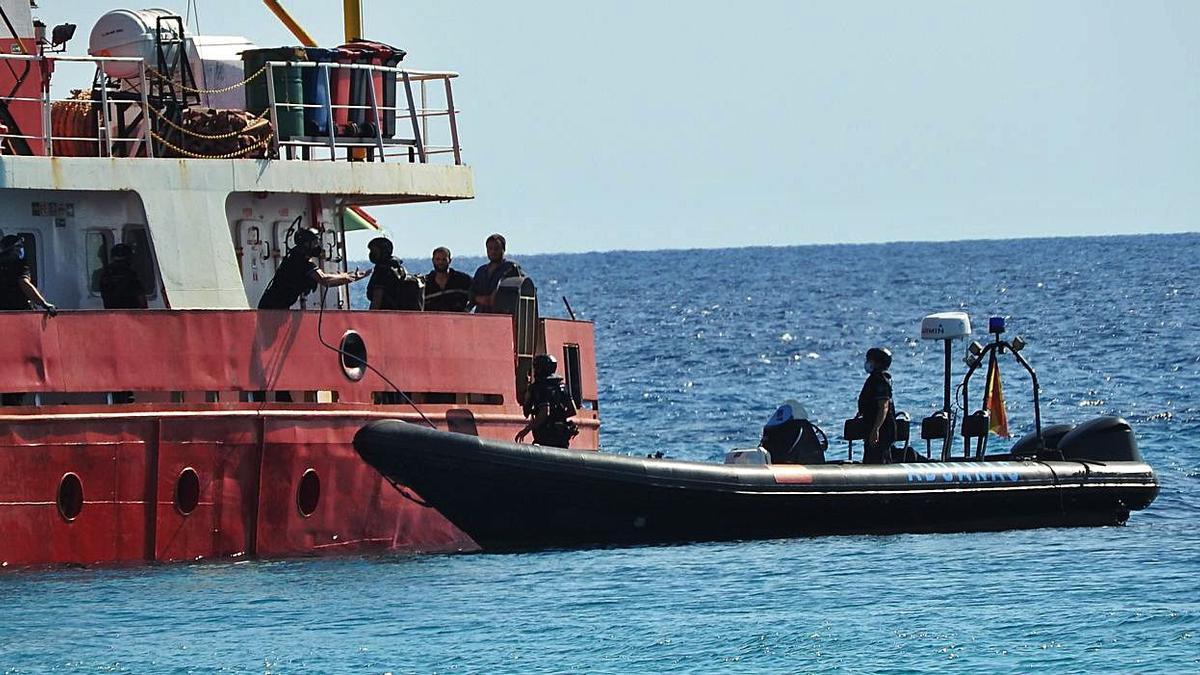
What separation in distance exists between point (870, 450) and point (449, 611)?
606 centimetres

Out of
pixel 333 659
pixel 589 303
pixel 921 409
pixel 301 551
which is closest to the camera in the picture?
pixel 333 659

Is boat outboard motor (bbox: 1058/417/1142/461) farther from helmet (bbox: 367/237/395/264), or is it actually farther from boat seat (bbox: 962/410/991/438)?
helmet (bbox: 367/237/395/264)

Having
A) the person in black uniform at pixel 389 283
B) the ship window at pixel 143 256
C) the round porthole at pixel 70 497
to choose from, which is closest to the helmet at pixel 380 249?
the person in black uniform at pixel 389 283

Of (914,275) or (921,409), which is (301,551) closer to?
(921,409)

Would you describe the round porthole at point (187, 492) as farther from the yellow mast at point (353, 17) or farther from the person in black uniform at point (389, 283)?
the yellow mast at point (353, 17)

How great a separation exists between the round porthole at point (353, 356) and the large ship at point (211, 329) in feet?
0.05

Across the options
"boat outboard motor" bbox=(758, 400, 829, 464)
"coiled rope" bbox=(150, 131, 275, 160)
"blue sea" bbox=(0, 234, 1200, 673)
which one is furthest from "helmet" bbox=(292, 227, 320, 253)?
"boat outboard motor" bbox=(758, 400, 829, 464)

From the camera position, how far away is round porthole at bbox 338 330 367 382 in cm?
1853

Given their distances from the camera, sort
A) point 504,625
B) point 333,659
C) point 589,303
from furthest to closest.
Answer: point 589,303 → point 504,625 → point 333,659

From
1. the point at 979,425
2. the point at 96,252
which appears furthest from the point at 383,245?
the point at 979,425

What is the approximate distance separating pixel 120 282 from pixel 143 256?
62 cm

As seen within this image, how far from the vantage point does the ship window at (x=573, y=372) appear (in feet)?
72.9

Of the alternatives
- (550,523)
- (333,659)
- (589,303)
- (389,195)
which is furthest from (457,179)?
(589,303)

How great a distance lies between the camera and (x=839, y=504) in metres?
20.2
